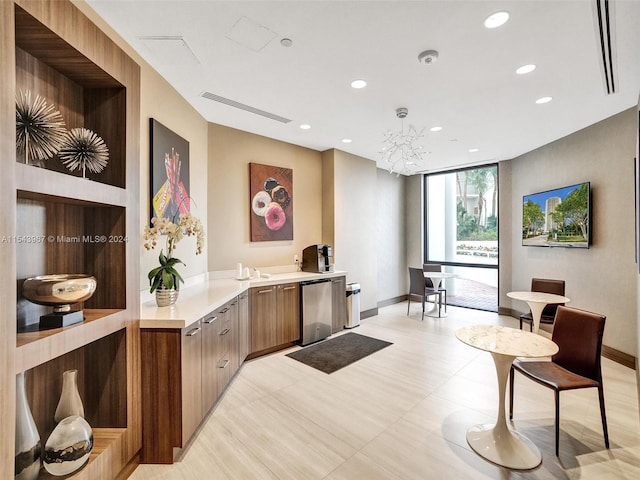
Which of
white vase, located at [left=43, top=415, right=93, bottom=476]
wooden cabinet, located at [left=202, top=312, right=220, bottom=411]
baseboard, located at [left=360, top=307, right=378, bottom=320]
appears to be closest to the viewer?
white vase, located at [left=43, top=415, right=93, bottom=476]

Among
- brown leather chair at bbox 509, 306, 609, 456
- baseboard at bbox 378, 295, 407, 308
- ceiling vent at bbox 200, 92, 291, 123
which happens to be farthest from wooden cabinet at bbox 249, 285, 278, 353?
baseboard at bbox 378, 295, 407, 308

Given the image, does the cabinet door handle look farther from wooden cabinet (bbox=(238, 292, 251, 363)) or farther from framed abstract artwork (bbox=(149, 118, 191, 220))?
framed abstract artwork (bbox=(149, 118, 191, 220))

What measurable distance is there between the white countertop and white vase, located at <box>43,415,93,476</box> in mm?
628

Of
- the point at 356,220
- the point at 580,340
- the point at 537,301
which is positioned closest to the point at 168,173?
the point at 356,220

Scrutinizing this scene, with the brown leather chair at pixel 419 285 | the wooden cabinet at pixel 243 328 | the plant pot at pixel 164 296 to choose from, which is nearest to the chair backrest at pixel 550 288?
the brown leather chair at pixel 419 285

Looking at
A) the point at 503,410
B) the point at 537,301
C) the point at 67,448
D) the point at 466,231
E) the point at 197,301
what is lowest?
the point at 503,410

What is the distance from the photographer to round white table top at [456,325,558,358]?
6.43ft

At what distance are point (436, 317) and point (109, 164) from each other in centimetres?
561

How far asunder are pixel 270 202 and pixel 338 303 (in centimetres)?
195

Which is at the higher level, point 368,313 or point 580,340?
point 580,340

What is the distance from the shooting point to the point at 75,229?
1.91 metres

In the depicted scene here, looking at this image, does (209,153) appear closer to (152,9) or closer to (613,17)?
(152,9)

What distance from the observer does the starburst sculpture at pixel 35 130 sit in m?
1.46

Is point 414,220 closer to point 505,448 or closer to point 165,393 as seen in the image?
point 505,448
